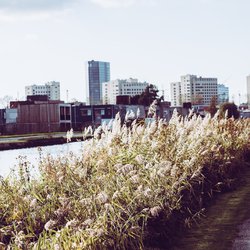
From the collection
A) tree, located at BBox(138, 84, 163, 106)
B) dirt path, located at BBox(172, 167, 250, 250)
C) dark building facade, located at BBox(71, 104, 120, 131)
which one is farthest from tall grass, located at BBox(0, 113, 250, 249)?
tree, located at BBox(138, 84, 163, 106)

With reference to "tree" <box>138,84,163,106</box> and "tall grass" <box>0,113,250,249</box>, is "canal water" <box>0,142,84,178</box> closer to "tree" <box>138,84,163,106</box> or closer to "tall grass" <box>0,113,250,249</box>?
"tall grass" <box>0,113,250,249</box>

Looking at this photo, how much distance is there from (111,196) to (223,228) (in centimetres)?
153

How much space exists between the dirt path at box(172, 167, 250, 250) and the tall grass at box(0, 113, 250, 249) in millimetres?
216

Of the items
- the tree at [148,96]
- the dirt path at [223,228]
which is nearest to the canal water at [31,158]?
the dirt path at [223,228]

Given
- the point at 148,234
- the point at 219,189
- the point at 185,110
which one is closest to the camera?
the point at 148,234

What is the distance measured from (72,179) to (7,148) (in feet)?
75.5

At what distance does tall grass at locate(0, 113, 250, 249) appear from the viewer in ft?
18.5

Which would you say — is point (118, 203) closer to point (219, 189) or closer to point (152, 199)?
point (152, 199)

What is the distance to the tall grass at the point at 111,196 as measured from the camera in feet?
18.5

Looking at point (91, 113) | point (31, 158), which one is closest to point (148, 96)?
point (91, 113)

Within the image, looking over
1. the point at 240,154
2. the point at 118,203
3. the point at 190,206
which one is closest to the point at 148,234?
the point at 118,203

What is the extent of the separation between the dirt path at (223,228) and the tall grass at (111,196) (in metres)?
0.22

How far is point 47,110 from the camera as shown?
60.7m

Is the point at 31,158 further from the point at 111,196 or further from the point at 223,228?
the point at 223,228
